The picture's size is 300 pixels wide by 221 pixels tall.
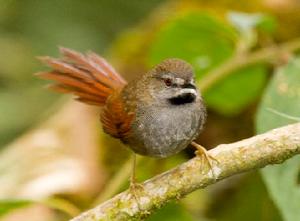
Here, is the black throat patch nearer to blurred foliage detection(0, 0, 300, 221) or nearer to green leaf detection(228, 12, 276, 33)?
blurred foliage detection(0, 0, 300, 221)

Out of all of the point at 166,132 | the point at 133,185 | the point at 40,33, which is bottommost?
the point at 133,185

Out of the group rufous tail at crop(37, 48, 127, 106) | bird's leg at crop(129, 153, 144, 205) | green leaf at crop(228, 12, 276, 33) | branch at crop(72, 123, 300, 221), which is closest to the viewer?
branch at crop(72, 123, 300, 221)

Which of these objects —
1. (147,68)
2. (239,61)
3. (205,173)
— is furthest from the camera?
(147,68)

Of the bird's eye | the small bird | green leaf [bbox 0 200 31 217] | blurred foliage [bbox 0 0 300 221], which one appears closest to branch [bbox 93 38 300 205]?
blurred foliage [bbox 0 0 300 221]

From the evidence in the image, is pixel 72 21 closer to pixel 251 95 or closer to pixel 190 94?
pixel 251 95

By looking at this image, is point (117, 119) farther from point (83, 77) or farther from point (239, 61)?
point (239, 61)

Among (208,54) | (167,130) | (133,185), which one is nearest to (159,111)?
(167,130)
